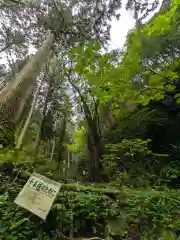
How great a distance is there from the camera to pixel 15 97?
10.3ft

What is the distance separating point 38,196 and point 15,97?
225 cm

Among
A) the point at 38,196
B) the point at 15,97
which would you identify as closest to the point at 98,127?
the point at 15,97

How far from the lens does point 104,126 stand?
4.45 meters

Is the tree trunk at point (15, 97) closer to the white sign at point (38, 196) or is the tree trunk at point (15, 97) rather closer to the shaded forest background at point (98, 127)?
the shaded forest background at point (98, 127)

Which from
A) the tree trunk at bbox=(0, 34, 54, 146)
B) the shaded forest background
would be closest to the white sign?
the shaded forest background

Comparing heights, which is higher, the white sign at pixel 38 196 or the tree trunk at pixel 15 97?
the tree trunk at pixel 15 97

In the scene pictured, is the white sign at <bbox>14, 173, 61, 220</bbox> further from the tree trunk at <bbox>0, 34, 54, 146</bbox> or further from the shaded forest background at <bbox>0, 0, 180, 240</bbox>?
the tree trunk at <bbox>0, 34, 54, 146</bbox>

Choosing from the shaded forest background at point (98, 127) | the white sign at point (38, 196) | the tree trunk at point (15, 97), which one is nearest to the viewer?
the white sign at point (38, 196)

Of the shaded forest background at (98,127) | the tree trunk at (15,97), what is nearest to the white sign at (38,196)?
the shaded forest background at (98,127)

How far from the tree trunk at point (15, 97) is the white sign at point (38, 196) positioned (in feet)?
3.81

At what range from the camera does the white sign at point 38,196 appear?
1264mm

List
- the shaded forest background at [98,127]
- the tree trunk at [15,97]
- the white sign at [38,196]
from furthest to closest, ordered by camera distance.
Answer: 1. the tree trunk at [15,97]
2. the shaded forest background at [98,127]
3. the white sign at [38,196]

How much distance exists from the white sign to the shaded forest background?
0.10 meters

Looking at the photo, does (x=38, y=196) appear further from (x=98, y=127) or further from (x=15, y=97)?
(x=15, y=97)
